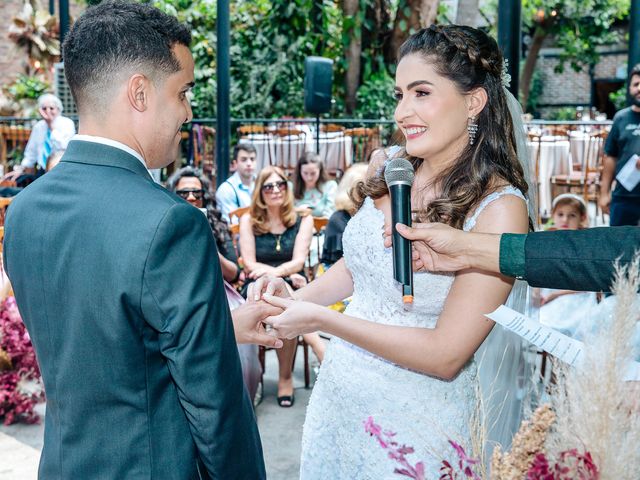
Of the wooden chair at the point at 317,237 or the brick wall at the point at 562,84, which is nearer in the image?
the wooden chair at the point at 317,237

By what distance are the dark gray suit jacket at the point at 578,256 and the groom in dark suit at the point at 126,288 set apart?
0.73 m

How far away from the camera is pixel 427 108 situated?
2.21 m

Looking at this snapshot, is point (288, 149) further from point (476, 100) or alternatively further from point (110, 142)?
point (110, 142)

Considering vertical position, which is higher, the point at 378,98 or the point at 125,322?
the point at 378,98

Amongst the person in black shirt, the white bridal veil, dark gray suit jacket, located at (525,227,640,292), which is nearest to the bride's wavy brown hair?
the white bridal veil

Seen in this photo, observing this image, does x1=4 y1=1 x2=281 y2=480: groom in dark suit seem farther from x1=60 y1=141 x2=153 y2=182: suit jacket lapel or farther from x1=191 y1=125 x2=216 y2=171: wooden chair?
x1=191 y1=125 x2=216 y2=171: wooden chair

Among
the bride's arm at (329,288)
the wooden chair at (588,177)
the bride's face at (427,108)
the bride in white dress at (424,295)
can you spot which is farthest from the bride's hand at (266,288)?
the wooden chair at (588,177)

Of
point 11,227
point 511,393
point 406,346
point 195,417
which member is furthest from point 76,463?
point 511,393

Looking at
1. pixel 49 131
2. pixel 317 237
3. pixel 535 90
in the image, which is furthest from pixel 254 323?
pixel 535 90

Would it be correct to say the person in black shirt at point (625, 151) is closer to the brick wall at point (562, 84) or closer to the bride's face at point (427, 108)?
the bride's face at point (427, 108)

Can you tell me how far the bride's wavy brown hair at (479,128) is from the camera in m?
2.22

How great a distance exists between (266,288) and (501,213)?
748 mm

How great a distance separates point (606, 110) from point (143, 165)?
30.7m

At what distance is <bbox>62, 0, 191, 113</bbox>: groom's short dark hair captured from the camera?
160cm
